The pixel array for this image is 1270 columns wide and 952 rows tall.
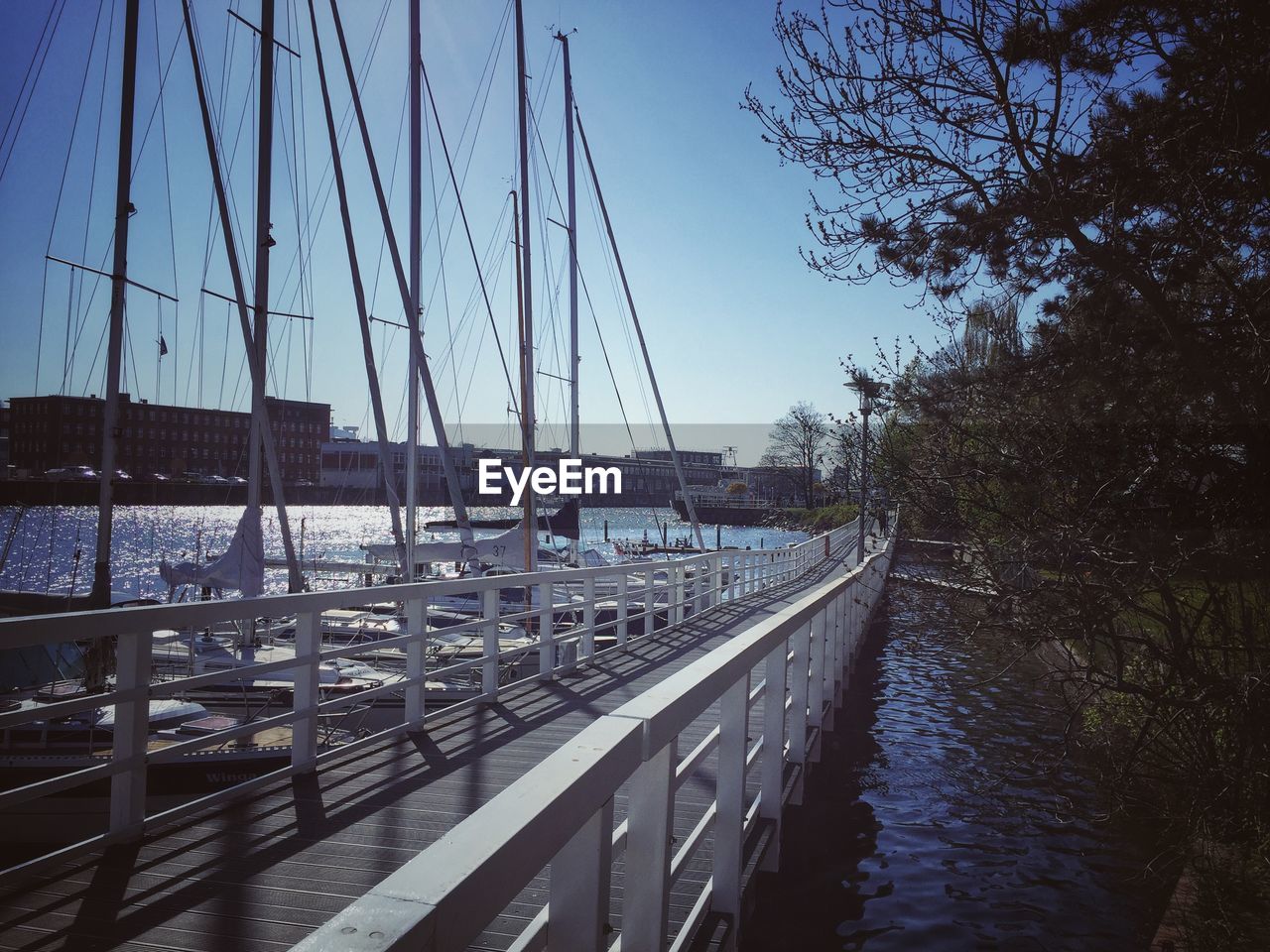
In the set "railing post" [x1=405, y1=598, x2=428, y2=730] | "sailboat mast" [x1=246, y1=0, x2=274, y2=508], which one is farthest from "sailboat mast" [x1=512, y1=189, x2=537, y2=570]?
"railing post" [x1=405, y1=598, x2=428, y2=730]

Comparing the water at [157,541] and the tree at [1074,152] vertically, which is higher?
the tree at [1074,152]

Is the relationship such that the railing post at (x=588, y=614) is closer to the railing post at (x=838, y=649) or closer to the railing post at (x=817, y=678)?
the railing post at (x=838, y=649)

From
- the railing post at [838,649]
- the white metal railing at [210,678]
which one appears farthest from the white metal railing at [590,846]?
the railing post at [838,649]

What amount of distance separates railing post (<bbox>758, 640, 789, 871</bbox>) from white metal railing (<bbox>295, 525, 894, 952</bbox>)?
26cm

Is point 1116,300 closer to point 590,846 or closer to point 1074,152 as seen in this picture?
point 1074,152

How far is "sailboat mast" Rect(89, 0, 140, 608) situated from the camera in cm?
1231

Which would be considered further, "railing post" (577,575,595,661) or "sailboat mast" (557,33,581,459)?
"sailboat mast" (557,33,581,459)

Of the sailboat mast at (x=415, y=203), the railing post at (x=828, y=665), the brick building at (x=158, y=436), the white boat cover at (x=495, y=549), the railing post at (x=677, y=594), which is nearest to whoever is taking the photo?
the railing post at (x=828, y=665)

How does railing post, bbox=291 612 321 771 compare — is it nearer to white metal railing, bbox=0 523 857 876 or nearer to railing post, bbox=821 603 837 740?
white metal railing, bbox=0 523 857 876

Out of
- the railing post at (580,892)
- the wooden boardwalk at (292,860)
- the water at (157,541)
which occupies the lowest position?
the water at (157,541)

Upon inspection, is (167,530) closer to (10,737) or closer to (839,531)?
(839,531)

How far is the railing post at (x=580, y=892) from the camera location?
1816mm

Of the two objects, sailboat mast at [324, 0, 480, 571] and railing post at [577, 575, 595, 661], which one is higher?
sailboat mast at [324, 0, 480, 571]

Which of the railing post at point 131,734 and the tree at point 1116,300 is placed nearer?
the railing post at point 131,734
